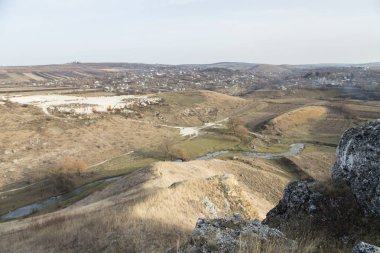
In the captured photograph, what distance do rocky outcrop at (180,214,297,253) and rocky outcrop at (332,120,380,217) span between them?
3.88m

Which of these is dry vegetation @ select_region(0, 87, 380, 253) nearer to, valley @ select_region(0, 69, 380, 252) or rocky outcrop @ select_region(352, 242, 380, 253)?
valley @ select_region(0, 69, 380, 252)

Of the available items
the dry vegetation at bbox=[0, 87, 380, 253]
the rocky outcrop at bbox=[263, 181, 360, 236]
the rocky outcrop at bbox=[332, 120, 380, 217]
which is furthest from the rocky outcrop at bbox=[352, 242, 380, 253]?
the rocky outcrop at bbox=[332, 120, 380, 217]

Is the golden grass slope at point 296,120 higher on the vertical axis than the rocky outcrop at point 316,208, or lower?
lower

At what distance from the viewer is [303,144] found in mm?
101688

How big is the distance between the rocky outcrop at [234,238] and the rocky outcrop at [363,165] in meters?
3.88

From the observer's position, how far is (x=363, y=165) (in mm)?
14414

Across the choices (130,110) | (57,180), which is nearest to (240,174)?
(57,180)

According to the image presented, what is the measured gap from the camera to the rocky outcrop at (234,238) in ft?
35.0

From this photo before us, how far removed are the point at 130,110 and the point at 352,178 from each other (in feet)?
432

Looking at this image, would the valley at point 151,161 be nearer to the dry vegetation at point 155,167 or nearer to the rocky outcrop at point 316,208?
the dry vegetation at point 155,167

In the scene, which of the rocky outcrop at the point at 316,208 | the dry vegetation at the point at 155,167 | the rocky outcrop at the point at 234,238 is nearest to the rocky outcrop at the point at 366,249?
the dry vegetation at the point at 155,167

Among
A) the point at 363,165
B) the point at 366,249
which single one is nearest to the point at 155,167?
the point at 363,165

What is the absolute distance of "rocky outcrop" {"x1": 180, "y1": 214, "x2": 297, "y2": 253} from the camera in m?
10.7

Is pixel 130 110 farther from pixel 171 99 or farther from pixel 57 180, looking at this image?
pixel 57 180
